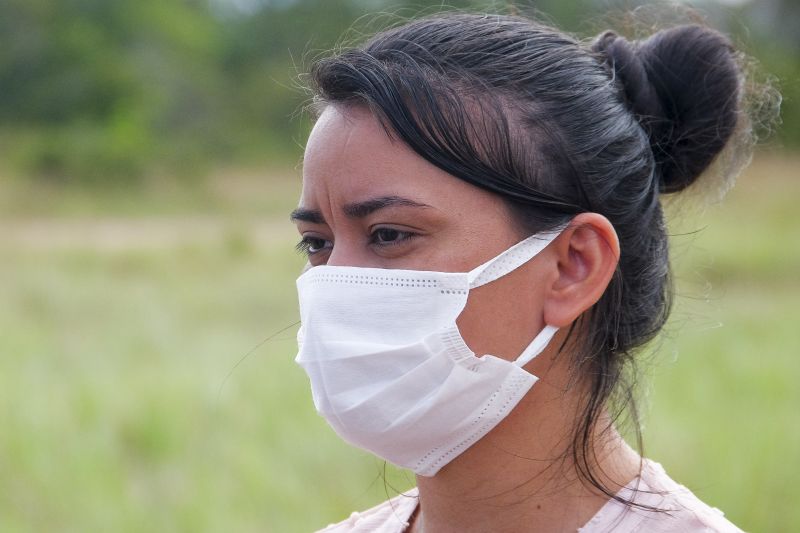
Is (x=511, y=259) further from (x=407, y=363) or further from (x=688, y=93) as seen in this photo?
(x=688, y=93)

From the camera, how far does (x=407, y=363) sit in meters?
2.04

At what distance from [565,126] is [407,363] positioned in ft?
1.83

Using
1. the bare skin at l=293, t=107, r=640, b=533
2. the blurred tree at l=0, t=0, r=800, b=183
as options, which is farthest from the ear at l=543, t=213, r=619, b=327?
the blurred tree at l=0, t=0, r=800, b=183

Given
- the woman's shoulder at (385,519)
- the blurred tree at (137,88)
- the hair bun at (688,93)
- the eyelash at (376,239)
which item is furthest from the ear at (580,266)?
the blurred tree at (137,88)

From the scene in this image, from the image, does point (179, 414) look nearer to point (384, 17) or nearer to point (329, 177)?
point (384, 17)

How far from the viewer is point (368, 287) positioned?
2055 mm

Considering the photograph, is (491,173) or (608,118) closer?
(491,173)

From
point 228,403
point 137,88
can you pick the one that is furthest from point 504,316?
point 137,88

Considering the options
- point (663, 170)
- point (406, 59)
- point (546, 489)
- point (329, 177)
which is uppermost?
point (406, 59)

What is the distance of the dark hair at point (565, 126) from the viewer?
2006 mm

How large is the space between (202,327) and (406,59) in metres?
8.45

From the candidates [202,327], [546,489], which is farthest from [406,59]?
[202,327]

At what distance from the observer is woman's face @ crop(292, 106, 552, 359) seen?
197cm

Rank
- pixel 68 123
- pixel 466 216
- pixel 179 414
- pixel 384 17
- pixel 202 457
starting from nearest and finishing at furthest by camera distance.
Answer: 1. pixel 466 216
2. pixel 384 17
3. pixel 202 457
4. pixel 179 414
5. pixel 68 123
